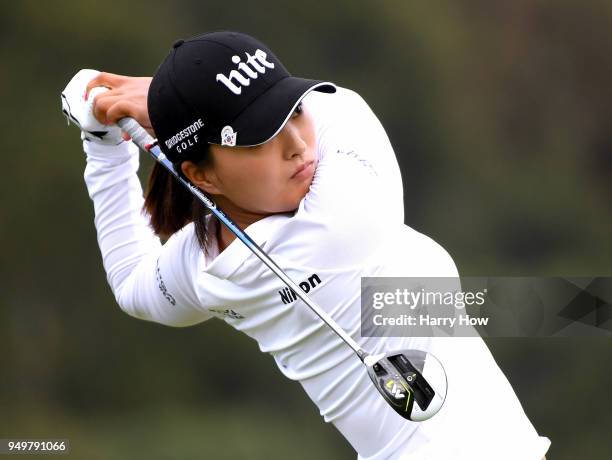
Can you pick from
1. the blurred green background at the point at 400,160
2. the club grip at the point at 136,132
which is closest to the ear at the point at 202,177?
the club grip at the point at 136,132

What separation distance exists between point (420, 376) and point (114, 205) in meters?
0.74

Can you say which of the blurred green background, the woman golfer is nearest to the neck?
the woman golfer

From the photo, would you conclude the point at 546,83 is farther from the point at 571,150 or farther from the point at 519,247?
the point at 519,247

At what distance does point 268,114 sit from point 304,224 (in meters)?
0.17

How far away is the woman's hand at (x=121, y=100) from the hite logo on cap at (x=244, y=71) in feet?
0.69

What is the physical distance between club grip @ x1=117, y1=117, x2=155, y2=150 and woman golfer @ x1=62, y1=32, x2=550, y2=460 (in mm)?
14

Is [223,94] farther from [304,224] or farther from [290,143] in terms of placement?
[304,224]

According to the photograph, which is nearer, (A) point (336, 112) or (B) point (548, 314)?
(A) point (336, 112)

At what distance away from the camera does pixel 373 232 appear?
161cm

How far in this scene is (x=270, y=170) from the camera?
158 cm

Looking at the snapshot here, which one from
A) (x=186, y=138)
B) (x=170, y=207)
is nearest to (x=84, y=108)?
(x=170, y=207)

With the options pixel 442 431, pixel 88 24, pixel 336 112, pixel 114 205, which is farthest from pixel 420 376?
pixel 88 24

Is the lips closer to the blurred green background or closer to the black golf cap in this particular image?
the black golf cap

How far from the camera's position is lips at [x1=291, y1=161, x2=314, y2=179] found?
1.59 meters
